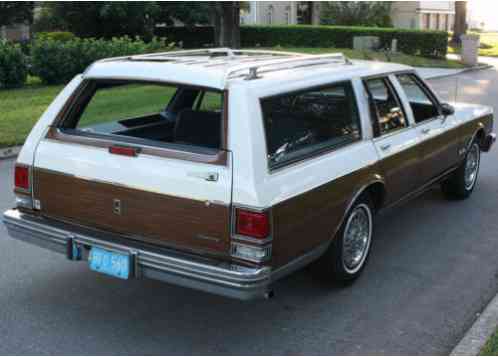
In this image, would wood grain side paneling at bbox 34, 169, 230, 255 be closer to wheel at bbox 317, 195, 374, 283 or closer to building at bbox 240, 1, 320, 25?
wheel at bbox 317, 195, 374, 283

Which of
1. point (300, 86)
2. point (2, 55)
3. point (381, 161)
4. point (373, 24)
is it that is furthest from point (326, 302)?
point (373, 24)

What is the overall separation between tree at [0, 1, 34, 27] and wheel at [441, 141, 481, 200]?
2817 centimetres

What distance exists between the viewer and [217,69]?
4141mm

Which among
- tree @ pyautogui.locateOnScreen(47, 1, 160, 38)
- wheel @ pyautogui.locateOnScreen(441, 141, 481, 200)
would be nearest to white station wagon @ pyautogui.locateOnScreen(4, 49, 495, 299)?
wheel @ pyautogui.locateOnScreen(441, 141, 481, 200)

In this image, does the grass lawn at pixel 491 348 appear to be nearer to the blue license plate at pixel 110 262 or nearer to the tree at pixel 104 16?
the blue license plate at pixel 110 262

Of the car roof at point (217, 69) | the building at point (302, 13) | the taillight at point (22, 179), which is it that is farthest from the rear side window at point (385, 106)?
the building at point (302, 13)

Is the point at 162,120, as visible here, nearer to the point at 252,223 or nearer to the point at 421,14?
the point at 252,223

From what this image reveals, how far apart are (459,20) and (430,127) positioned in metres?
32.9

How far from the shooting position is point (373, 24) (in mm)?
37594

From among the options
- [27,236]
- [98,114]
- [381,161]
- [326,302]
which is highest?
[98,114]

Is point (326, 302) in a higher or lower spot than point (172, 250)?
lower

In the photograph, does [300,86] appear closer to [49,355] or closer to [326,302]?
[326,302]

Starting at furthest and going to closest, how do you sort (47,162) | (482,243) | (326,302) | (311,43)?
1. (311,43)
2. (482,243)
3. (326,302)
4. (47,162)

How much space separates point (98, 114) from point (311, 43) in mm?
26305
